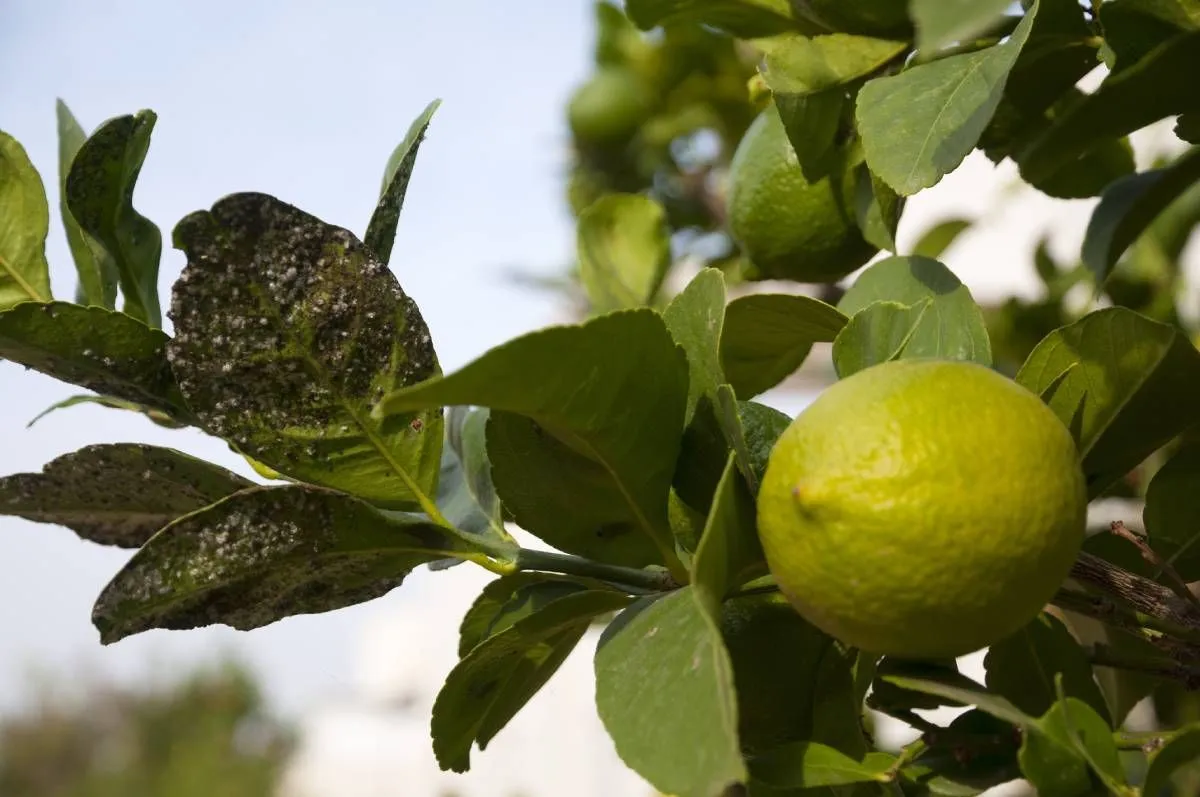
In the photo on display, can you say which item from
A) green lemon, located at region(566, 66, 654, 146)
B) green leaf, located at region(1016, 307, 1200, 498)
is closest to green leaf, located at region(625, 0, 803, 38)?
green leaf, located at region(1016, 307, 1200, 498)

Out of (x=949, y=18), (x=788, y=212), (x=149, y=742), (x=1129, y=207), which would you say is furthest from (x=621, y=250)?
(x=149, y=742)

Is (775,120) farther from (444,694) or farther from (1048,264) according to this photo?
(1048,264)

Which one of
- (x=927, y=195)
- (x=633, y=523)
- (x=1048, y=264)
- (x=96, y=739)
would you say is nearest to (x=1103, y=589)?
(x=633, y=523)

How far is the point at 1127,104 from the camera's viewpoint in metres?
0.47

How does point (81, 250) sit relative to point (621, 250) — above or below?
above

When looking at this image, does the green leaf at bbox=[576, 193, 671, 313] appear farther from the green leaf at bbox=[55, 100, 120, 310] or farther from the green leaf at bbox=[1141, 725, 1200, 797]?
the green leaf at bbox=[1141, 725, 1200, 797]

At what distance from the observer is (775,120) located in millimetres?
715

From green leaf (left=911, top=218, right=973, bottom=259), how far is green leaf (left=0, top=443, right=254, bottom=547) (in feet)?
2.48

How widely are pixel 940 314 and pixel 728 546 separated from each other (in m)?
0.20

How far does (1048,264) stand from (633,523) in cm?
91

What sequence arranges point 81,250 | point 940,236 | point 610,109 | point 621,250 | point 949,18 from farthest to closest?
point 610,109, point 940,236, point 621,250, point 81,250, point 949,18

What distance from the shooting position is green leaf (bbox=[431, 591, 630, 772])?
1.59ft

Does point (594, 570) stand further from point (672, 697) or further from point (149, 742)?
point (149, 742)

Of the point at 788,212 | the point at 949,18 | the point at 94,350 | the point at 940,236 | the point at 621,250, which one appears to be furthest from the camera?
the point at 940,236
